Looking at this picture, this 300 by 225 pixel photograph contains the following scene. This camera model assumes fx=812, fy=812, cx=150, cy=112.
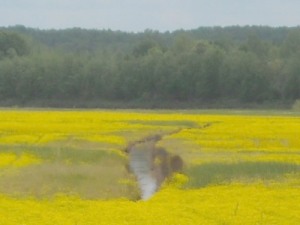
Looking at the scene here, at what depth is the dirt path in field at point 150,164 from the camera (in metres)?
34.8

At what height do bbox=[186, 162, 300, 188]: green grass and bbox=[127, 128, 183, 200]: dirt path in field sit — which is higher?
bbox=[186, 162, 300, 188]: green grass

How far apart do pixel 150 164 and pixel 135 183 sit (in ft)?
30.1

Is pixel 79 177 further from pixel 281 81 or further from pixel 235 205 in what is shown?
pixel 281 81

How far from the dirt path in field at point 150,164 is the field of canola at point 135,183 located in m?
0.55

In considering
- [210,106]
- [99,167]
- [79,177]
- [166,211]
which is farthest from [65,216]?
[210,106]

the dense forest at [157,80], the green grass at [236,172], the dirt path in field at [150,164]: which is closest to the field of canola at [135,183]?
the green grass at [236,172]

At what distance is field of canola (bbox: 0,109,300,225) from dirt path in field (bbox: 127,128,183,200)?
1.82 feet

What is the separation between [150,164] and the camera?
4275cm

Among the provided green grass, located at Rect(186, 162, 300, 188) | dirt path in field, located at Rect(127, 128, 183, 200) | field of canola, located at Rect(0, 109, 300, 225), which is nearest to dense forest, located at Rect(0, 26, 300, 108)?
field of canola, located at Rect(0, 109, 300, 225)

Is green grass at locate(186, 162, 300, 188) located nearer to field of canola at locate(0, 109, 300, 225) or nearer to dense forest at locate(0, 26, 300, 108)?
field of canola at locate(0, 109, 300, 225)

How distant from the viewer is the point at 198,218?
23.6m

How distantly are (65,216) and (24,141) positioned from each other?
26235 millimetres

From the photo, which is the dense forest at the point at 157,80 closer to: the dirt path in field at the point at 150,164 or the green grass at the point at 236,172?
the dirt path in field at the point at 150,164

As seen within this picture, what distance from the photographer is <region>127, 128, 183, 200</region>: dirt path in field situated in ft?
114
